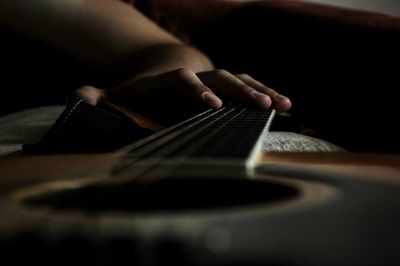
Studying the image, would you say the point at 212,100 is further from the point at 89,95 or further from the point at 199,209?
the point at 199,209

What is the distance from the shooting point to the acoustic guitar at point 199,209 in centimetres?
22

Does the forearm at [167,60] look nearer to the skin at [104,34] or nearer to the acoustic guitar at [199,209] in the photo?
the skin at [104,34]

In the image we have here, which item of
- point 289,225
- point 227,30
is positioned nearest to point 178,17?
point 227,30

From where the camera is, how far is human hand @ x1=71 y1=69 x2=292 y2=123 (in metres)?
0.84

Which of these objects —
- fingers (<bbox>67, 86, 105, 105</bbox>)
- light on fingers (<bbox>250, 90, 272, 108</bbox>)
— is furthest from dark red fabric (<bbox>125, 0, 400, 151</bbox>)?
fingers (<bbox>67, 86, 105, 105</bbox>)

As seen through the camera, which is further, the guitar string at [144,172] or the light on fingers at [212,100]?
the light on fingers at [212,100]

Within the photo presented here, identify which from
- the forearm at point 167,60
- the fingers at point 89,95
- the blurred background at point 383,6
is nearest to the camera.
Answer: the fingers at point 89,95

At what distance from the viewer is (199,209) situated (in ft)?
1.04

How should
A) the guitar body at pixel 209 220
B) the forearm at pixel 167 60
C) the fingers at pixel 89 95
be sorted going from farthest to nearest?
the forearm at pixel 167 60 < the fingers at pixel 89 95 < the guitar body at pixel 209 220

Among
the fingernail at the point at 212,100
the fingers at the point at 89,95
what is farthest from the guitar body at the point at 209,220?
the fingers at the point at 89,95

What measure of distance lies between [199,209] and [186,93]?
21.7 inches

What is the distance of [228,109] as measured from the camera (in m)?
0.83

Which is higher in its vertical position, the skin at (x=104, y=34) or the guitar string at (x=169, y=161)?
the guitar string at (x=169, y=161)

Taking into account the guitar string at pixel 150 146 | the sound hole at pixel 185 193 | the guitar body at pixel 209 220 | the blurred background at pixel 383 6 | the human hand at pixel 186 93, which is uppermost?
the guitar body at pixel 209 220
